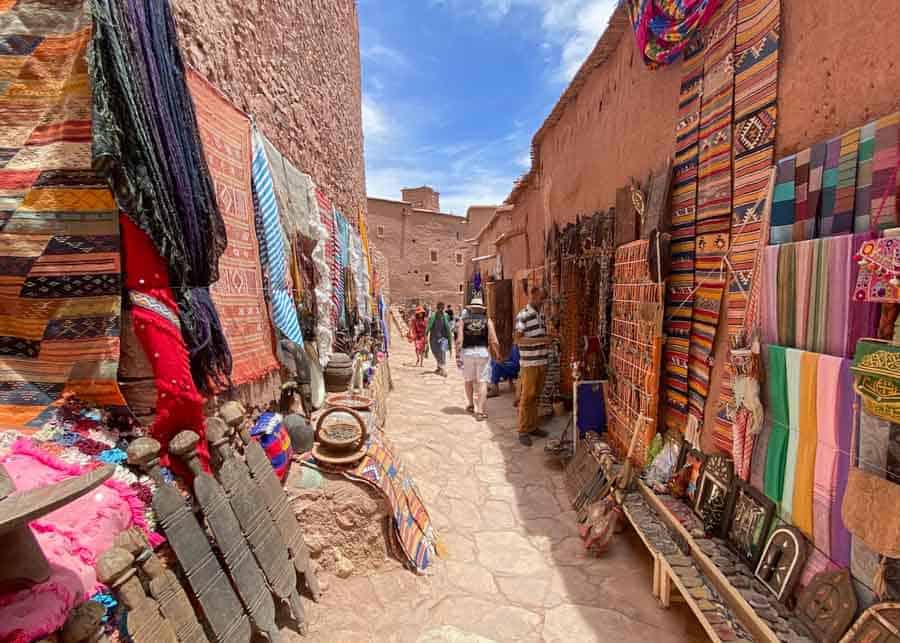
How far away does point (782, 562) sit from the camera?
6.49ft

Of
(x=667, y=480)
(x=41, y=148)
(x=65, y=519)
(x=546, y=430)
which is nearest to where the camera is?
(x=65, y=519)

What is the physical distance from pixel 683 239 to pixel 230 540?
3447 millimetres

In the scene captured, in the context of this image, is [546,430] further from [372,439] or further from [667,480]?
[372,439]

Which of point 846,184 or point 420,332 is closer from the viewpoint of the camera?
point 846,184

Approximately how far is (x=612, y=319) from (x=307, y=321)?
313cm

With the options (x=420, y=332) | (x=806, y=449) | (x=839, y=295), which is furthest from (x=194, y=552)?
(x=420, y=332)

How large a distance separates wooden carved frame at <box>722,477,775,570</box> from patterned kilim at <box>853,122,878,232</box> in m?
1.44

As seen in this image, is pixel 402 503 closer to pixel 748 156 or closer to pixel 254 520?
pixel 254 520

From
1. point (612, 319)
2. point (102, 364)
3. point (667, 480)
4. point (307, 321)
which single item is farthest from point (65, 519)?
point (612, 319)

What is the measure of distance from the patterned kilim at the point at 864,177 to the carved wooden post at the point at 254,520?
312cm

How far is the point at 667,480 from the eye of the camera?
3.03 m

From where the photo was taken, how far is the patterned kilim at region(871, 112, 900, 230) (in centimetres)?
160

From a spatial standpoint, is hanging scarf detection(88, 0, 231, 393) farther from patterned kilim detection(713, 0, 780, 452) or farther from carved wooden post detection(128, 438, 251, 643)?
patterned kilim detection(713, 0, 780, 452)

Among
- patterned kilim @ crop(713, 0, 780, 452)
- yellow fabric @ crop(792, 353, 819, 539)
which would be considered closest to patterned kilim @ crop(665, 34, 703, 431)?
patterned kilim @ crop(713, 0, 780, 452)
